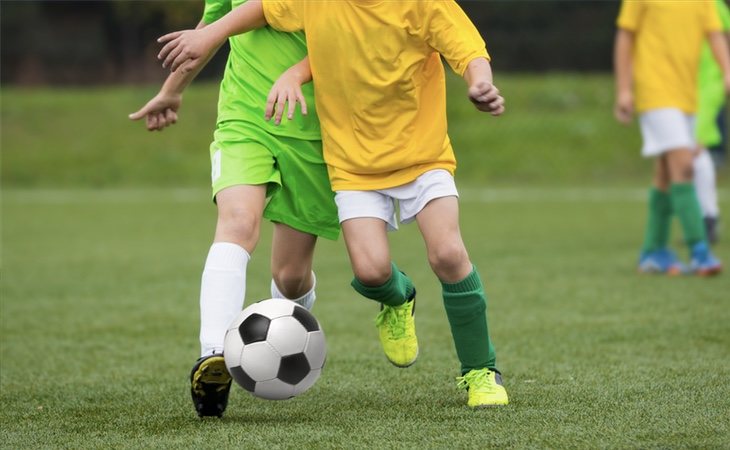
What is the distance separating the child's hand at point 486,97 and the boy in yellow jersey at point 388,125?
0.26 m

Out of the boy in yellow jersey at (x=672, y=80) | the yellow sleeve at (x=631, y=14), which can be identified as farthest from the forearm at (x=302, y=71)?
the yellow sleeve at (x=631, y=14)

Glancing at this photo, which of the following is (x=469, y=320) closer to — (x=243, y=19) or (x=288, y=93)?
(x=288, y=93)

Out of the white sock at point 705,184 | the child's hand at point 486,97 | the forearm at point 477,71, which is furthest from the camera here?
the white sock at point 705,184

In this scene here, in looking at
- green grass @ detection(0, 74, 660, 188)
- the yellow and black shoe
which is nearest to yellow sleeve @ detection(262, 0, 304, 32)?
the yellow and black shoe

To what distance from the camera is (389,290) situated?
13.8 feet

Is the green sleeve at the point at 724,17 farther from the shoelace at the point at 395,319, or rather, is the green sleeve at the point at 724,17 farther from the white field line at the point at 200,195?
the white field line at the point at 200,195

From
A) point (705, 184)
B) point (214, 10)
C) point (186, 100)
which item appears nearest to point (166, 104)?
point (214, 10)

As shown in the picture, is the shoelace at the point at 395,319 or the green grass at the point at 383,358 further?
the shoelace at the point at 395,319

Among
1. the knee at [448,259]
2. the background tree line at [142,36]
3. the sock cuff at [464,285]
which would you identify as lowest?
the background tree line at [142,36]

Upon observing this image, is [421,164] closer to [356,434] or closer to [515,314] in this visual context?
[356,434]

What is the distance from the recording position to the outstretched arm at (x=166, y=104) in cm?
428

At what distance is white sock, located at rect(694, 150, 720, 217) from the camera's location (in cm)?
903

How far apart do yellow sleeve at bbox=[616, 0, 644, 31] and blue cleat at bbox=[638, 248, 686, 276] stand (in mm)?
1446

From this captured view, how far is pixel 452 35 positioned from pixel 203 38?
0.81 meters
